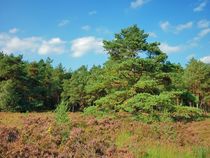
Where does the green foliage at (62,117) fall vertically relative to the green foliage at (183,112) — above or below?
below

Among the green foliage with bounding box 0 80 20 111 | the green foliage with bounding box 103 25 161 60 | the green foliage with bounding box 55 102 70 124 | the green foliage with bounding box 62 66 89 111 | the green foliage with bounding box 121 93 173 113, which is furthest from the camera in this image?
the green foliage with bounding box 62 66 89 111

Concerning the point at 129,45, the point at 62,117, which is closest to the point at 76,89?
the point at 129,45

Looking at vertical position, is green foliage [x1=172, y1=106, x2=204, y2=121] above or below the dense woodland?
below

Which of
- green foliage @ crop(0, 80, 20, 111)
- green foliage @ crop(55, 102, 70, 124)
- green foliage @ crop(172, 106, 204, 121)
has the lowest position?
green foliage @ crop(55, 102, 70, 124)

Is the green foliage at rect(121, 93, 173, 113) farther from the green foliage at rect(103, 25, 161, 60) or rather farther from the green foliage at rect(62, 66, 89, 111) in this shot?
the green foliage at rect(62, 66, 89, 111)

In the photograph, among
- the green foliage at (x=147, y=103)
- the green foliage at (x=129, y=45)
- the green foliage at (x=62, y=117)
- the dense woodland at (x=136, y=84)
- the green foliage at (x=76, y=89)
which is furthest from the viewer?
the green foliage at (x=76, y=89)

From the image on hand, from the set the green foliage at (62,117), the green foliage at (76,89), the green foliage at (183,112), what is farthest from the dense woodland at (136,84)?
the green foliage at (76,89)

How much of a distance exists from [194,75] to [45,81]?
87.5 ft

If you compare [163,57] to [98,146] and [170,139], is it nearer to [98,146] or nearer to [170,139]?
[170,139]

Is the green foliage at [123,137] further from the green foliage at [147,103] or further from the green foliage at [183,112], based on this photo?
the green foliage at [183,112]

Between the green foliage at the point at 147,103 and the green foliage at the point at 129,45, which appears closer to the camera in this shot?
the green foliage at the point at 147,103

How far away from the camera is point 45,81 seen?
5919cm

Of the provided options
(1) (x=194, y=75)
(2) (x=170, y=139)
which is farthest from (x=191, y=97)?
(1) (x=194, y=75)

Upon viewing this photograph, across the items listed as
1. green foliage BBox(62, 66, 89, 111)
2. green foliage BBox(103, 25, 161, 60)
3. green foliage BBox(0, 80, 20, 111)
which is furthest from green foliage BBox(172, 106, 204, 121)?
green foliage BBox(62, 66, 89, 111)
